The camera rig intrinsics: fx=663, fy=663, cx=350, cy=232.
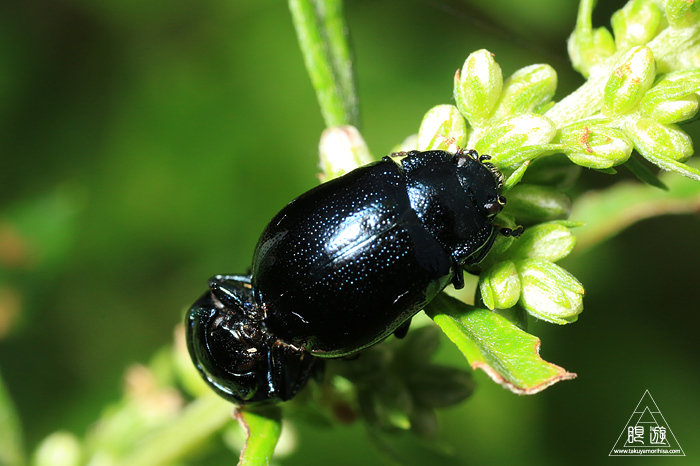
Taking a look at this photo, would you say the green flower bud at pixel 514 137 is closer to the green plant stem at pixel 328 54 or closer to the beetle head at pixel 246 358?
the green plant stem at pixel 328 54

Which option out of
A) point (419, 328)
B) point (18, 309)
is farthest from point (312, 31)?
point (18, 309)

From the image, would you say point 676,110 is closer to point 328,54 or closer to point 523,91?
point 523,91

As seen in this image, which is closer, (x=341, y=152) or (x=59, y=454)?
(x=341, y=152)

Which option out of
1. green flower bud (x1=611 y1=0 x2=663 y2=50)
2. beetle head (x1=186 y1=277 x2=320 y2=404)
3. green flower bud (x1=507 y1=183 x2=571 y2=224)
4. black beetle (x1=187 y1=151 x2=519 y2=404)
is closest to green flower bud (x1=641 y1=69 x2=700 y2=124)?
green flower bud (x1=611 y1=0 x2=663 y2=50)

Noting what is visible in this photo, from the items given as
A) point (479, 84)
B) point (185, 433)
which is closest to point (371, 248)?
point (479, 84)

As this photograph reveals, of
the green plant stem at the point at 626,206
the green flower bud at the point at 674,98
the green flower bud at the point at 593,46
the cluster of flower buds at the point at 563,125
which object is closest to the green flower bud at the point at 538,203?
the cluster of flower buds at the point at 563,125

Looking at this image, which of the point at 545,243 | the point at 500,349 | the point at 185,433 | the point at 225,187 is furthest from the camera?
the point at 225,187

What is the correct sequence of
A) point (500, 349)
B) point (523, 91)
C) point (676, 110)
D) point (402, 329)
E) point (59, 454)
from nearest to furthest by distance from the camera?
point (500, 349)
point (676, 110)
point (523, 91)
point (402, 329)
point (59, 454)
